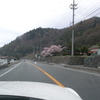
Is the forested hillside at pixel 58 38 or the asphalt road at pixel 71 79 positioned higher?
the forested hillside at pixel 58 38

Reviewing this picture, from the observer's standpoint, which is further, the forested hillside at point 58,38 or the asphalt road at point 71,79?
the forested hillside at point 58,38

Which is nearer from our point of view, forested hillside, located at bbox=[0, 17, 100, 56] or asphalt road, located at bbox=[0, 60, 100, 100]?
asphalt road, located at bbox=[0, 60, 100, 100]

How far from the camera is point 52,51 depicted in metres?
68.7

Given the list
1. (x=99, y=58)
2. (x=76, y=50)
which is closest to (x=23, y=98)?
(x=99, y=58)

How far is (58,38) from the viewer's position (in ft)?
296

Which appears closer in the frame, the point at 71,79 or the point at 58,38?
the point at 71,79

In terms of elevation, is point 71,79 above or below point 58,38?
below

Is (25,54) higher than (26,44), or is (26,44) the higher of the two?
(26,44)

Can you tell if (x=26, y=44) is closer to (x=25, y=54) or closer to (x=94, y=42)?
(x=25, y=54)

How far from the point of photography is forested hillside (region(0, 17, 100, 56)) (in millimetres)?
70819

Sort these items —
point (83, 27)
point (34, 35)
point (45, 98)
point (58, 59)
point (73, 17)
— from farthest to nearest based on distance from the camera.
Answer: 1. point (34, 35)
2. point (83, 27)
3. point (58, 59)
4. point (73, 17)
5. point (45, 98)

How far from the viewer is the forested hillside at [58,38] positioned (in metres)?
70.8

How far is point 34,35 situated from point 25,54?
2331 centimetres

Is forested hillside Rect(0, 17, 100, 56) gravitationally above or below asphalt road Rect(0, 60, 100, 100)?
above
